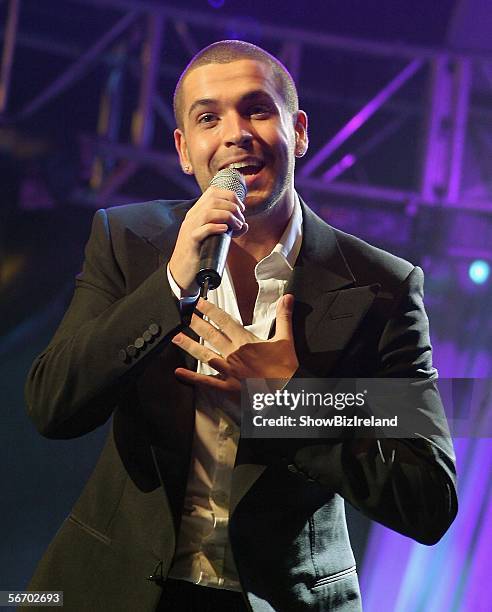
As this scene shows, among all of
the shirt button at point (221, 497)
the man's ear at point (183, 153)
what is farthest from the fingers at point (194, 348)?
the man's ear at point (183, 153)

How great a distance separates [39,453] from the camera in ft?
7.76

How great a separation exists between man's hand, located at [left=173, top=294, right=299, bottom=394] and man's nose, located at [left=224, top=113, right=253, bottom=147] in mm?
345

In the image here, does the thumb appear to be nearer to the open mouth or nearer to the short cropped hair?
the open mouth

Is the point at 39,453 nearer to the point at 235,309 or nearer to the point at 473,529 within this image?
the point at 235,309

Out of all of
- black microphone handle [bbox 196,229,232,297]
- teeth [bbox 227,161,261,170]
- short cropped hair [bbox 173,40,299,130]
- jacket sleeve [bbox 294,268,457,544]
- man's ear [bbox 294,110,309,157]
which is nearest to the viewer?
black microphone handle [bbox 196,229,232,297]

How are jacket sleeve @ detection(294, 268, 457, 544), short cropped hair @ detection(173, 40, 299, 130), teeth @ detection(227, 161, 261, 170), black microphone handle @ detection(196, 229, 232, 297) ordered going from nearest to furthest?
black microphone handle @ detection(196, 229, 232, 297) → jacket sleeve @ detection(294, 268, 457, 544) → teeth @ detection(227, 161, 261, 170) → short cropped hair @ detection(173, 40, 299, 130)

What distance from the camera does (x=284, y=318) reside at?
129 centimetres

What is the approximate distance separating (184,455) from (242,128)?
2.02 feet

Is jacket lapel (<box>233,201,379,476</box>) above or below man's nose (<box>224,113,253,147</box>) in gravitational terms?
below

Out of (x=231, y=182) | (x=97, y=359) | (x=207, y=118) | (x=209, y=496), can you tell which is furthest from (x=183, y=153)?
(x=209, y=496)

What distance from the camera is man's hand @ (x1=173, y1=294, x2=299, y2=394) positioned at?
47.4 inches

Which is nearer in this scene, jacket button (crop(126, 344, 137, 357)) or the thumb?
jacket button (crop(126, 344, 137, 357))

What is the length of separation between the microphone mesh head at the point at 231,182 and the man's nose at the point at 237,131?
0.11 metres

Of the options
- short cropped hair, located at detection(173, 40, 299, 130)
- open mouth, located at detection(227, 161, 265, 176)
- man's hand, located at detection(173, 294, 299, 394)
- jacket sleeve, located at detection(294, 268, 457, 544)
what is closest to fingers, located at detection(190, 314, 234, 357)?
man's hand, located at detection(173, 294, 299, 394)
